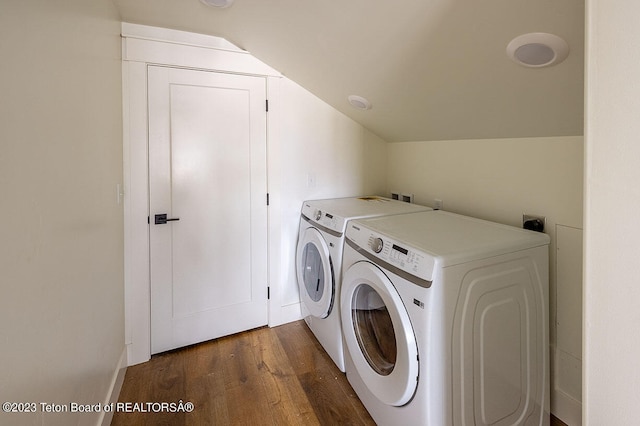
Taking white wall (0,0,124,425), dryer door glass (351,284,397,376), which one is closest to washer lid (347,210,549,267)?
dryer door glass (351,284,397,376)

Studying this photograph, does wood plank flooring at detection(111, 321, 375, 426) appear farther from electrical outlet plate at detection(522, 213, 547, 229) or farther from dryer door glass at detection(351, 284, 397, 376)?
electrical outlet plate at detection(522, 213, 547, 229)

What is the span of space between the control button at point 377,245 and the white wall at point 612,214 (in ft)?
2.81

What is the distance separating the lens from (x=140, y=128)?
76.2 inches

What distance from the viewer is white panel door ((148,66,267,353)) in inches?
79.8

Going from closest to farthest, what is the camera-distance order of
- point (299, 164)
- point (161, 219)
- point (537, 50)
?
point (537, 50)
point (161, 219)
point (299, 164)

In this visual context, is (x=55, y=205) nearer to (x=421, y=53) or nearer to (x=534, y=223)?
(x=421, y=53)

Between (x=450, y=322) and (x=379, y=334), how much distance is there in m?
0.41

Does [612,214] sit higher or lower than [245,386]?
higher

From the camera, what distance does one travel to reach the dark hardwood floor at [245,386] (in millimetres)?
1592

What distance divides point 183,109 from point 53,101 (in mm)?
1140

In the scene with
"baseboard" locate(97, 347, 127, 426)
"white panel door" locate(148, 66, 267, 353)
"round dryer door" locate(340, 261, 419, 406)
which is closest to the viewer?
"round dryer door" locate(340, 261, 419, 406)

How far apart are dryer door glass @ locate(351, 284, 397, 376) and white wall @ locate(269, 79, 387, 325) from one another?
3.35 ft

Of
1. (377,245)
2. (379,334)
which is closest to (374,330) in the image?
(379,334)

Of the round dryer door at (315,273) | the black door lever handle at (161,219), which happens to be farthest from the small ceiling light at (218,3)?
the round dryer door at (315,273)
